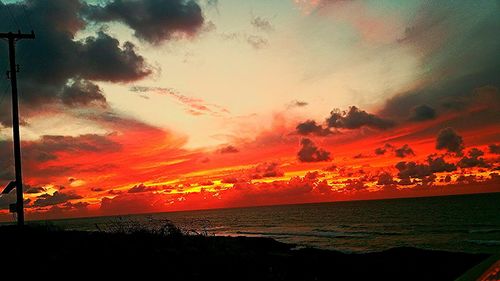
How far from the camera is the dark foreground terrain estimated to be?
12.5 metres

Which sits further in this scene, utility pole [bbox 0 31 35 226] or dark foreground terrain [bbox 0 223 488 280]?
utility pole [bbox 0 31 35 226]

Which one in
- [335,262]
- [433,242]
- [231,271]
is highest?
[231,271]

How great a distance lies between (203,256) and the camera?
15859 mm

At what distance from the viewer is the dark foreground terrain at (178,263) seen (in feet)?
41.0

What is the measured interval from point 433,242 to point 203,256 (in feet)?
135

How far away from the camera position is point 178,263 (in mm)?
14070

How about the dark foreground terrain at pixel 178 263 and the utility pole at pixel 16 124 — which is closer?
the dark foreground terrain at pixel 178 263

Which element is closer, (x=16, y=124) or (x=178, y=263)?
(x=178, y=263)

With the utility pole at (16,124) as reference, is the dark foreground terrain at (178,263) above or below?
below

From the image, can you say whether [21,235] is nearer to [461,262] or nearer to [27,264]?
[27,264]

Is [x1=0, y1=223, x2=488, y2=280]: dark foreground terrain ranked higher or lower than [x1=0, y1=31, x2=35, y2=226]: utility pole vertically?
lower

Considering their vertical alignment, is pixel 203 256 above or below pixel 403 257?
above

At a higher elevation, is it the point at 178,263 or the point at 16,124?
the point at 16,124

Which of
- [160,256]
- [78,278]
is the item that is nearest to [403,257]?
[160,256]
